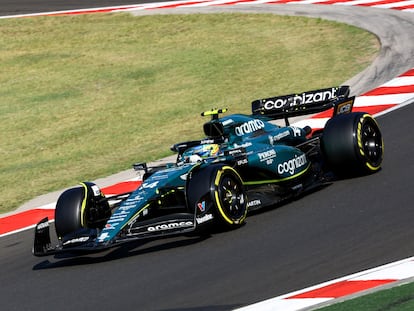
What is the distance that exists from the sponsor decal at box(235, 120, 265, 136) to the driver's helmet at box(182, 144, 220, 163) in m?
0.34

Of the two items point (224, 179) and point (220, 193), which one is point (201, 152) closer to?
point (224, 179)

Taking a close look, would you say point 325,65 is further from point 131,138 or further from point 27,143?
point 27,143

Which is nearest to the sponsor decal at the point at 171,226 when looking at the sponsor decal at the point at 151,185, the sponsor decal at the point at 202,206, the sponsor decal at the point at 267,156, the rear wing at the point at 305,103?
the sponsor decal at the point at 202,206

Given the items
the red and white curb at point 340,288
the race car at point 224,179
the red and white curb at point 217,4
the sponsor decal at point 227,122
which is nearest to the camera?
the red and white curb at point 340,288

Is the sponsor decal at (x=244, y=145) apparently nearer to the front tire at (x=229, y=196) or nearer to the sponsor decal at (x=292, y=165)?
the sponsor decal at (x=292, y=165)

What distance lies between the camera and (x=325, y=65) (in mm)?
18281

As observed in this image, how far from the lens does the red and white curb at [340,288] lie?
7.33 metres

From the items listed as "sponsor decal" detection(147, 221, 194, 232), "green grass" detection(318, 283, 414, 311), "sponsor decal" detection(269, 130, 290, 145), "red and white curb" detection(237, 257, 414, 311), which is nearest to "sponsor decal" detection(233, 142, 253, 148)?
"sponsor decal" detection(269, 130, 290, 145)

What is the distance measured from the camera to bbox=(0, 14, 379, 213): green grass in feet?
50.7

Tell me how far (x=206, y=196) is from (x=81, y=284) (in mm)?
1493

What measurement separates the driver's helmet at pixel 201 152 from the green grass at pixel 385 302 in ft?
12.4

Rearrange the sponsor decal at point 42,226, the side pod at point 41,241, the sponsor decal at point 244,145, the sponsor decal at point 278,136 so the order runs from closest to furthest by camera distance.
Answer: the side pod at point 41,241 → the sponsor decal at point 42,226 → the sponsor decal at point 244,145 → the sponsor decal at point 278,136

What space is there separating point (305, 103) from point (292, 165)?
1.50 meters

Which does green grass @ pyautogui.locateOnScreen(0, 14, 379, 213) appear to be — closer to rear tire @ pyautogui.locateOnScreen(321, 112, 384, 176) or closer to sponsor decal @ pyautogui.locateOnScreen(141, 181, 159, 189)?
sponsor decal @ pyautogui.locateOnScreen(141, 181, 159, 189)
